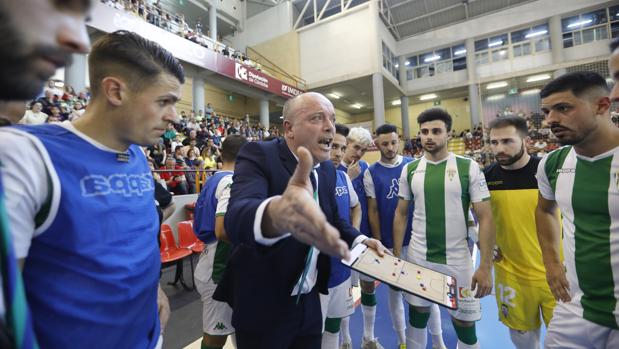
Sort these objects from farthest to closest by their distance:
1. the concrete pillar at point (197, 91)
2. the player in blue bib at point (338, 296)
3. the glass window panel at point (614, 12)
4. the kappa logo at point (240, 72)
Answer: the glass window panel at point (614, 12), the kappa logo at point (240, 72), the concrete pillar at point (197, 91), the player in blue bib at point (338, 296)

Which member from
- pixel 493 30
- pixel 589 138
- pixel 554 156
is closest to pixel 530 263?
pixel 554 156

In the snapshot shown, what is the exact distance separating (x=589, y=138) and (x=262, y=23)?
21341mm

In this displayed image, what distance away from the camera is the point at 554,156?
177cm

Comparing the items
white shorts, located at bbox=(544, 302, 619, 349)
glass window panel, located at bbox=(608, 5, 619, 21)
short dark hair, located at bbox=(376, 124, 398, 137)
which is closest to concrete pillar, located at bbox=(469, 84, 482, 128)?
glass window panel, located at bbox=(608, 5, 619, 21)

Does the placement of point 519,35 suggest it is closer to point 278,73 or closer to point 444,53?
point 444,53

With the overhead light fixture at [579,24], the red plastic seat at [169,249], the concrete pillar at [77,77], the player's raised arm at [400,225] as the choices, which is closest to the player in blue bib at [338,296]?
the player's raised arm at [400,225]

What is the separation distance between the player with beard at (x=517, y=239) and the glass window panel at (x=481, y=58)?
1866cm

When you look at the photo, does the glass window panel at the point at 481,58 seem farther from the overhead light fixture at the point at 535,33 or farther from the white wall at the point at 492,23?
the overhead light fixture at the point at 535,33

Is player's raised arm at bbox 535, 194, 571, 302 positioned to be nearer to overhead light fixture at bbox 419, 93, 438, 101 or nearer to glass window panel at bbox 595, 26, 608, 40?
glass window panel at bbox 595, 26, 608, 40

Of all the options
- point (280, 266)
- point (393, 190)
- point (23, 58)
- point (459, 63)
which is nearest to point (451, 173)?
point (393, 190)

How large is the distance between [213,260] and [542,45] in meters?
21.3

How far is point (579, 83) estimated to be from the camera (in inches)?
60.1

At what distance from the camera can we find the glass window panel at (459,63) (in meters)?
17.7

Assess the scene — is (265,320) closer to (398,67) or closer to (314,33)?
(314,33)
